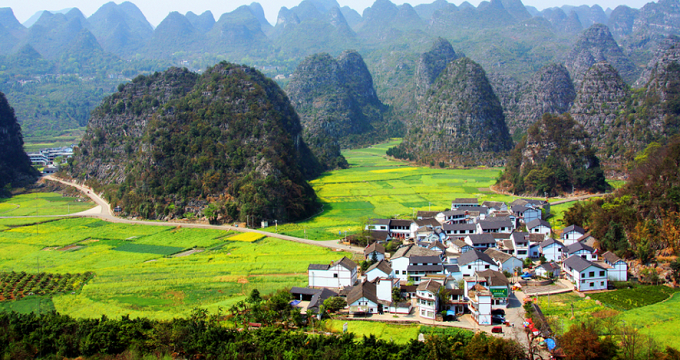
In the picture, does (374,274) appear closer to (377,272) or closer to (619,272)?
(377,272)

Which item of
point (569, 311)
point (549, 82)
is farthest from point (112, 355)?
point (549, 82)

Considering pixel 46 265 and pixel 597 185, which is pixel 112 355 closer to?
pixel 46 265

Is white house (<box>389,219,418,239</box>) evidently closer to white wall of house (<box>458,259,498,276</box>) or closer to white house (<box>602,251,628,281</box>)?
white wall of house (<box>458,259,498,276</box>)

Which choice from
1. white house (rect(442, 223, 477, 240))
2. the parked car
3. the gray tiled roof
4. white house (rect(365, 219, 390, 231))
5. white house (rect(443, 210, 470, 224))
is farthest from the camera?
Answer: white house (rect(443, 210, 470, 224))

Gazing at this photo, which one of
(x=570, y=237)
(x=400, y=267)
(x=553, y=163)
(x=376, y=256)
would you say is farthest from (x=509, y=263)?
(x=553, y=163)

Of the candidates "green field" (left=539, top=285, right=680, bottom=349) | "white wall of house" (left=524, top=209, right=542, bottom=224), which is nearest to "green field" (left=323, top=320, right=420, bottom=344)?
"green field" (left=539, top=285, right=680, bottom=349)

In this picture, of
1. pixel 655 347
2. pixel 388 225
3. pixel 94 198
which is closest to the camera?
pixel 655 347

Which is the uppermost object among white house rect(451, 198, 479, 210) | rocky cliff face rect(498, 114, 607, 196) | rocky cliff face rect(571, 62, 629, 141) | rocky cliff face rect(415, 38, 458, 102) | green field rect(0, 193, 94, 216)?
rocky cliff face rect(415, 38, 458, 102)
